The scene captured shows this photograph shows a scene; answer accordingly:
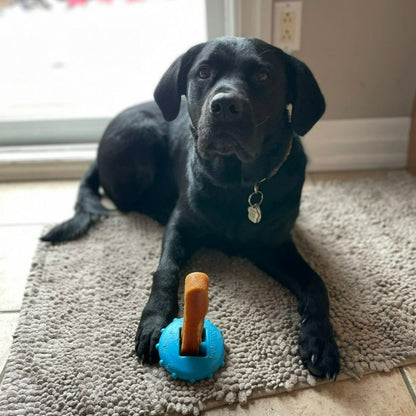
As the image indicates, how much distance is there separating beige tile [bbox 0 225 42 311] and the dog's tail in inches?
3.1

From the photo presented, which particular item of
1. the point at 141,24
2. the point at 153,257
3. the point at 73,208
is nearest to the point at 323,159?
the point at 153,257

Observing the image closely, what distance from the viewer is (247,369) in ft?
3.52

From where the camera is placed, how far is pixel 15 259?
150 cm

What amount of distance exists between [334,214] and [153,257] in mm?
677

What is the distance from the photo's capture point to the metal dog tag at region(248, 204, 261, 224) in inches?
50.2

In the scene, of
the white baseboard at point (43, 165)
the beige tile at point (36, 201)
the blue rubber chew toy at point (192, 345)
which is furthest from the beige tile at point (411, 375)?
the white baseboard at point (43, 165)

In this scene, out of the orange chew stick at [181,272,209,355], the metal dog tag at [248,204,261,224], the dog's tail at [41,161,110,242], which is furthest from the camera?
the dog's tail at [41,161,110,242]

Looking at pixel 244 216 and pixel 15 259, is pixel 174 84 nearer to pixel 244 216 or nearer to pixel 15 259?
pixel 244 216

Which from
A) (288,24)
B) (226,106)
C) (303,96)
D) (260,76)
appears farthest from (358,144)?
(226,106)

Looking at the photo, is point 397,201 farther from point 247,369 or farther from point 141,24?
point 141,24

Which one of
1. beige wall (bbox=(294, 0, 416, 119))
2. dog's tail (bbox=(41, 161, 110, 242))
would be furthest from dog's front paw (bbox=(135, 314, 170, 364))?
beige wall (bbox=(294, 0, 416, 119))

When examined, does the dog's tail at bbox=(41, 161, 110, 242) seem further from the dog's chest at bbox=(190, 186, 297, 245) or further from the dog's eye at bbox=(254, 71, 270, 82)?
the dog's eye at bbox=(254, 71, 270, 82)

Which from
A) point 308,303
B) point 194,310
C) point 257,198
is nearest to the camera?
point 194,310

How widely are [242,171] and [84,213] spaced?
2.18ft
